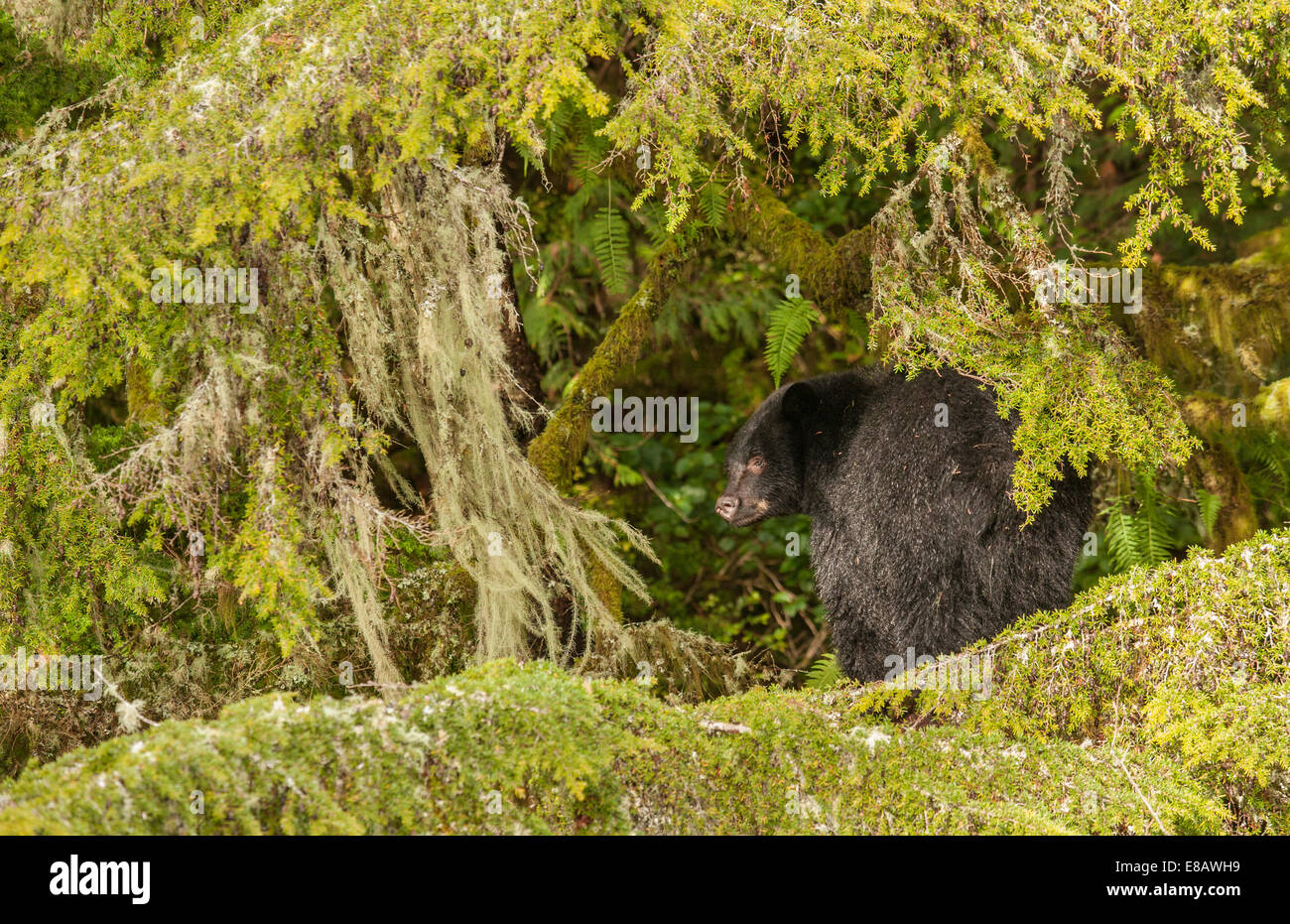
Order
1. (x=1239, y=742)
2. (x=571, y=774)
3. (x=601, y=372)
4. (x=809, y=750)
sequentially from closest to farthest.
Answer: (x=571, y=774)
(x=809, y=750)
(x=1239, y=742)
(x=601, y=372)

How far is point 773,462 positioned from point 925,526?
3.14ft

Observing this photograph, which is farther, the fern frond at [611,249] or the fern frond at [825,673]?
the fern frond at [611,249]

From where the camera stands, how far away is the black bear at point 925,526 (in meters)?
4.56

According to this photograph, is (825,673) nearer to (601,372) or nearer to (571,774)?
(601,372)

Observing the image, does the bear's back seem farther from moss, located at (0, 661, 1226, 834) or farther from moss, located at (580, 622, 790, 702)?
moss, located at (580, 622, 790, 702)

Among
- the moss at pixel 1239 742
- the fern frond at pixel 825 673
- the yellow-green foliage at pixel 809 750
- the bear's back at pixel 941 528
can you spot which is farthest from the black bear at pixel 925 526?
the moss at pixel 1239 742

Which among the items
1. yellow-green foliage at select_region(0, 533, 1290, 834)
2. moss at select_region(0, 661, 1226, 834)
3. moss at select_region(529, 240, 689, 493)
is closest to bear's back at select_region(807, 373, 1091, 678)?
yellow-green foliage at select_region(0, 533, 1290, 834)

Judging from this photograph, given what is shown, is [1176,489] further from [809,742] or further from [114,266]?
[114,266]

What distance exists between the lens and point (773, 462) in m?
5.36

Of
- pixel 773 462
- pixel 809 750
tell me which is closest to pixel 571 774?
pixel 809 750

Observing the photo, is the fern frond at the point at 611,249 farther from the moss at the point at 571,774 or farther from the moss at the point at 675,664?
the moss at the point at 571,774

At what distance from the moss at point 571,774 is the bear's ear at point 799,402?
178 centimetres

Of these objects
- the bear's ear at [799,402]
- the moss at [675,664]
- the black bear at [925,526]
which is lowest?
the moss at [675,664]
